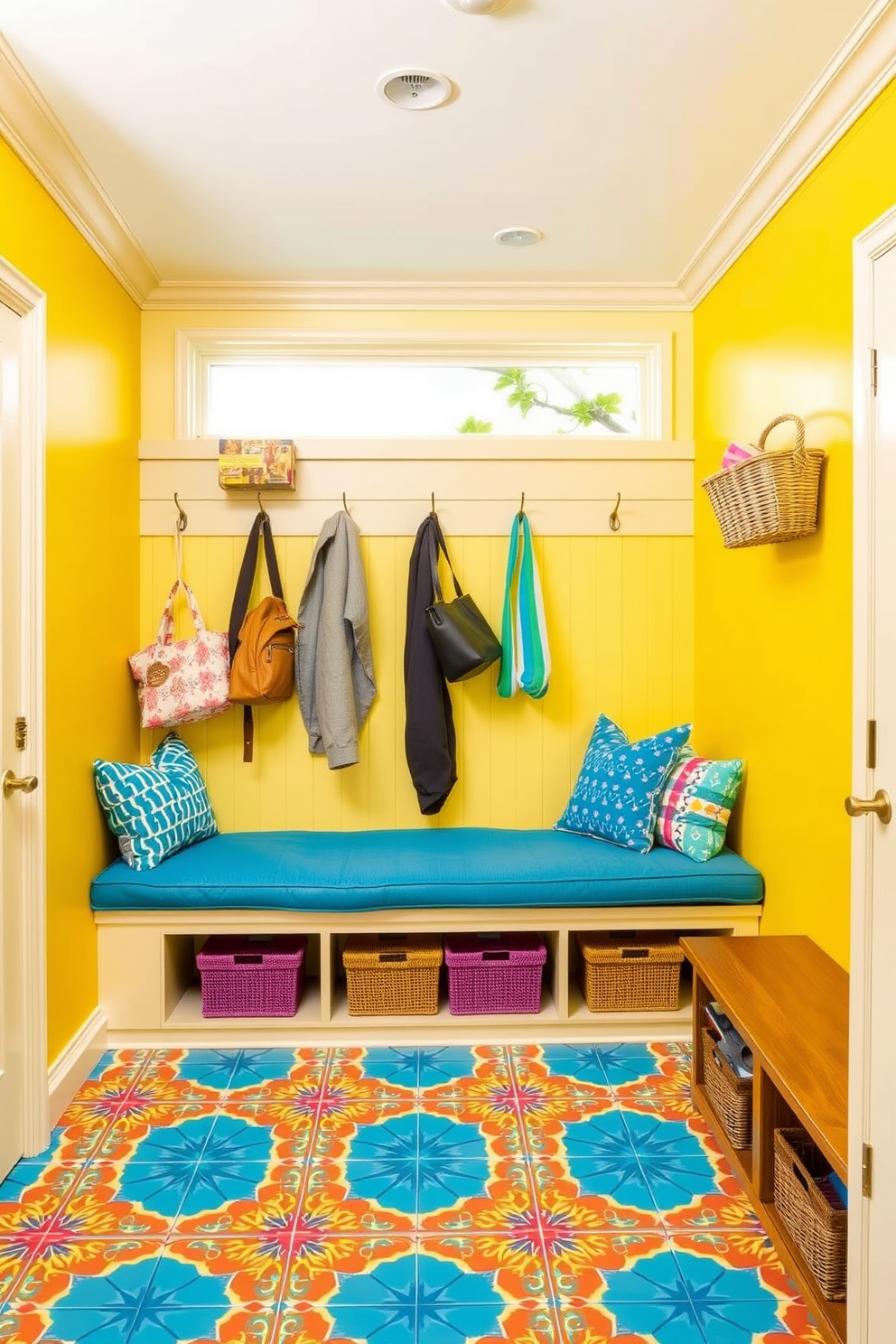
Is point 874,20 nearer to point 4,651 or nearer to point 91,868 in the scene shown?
point 4,651

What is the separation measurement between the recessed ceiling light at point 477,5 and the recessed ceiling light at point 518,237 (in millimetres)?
1006

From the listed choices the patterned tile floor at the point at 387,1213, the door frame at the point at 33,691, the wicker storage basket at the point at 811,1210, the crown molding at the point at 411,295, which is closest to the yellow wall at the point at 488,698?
the crown molding at the point at 411,295

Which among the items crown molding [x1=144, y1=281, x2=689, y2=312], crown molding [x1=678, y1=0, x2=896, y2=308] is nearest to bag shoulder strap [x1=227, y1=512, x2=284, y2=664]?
crown molding [x1=144, y1=281, x2=689, y2=312]

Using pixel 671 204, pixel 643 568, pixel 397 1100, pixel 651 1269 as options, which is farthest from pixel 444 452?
pixel 651 1269

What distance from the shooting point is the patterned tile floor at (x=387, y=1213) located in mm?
1729

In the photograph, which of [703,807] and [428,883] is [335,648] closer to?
[428,883]

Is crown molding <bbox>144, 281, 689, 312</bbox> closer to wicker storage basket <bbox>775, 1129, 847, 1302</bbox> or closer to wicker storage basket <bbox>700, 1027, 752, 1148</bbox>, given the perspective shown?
wicker storage basket <bbox>700, 1027, 752, 1148</bbox>

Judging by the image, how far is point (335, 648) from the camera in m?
3.27

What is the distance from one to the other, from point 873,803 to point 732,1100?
3.42 ft

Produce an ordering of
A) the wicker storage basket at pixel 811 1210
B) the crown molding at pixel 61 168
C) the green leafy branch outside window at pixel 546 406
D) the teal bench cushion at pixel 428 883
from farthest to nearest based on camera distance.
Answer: the green leafy branch outside window at pixel 546 406
the teal bench cushion at pixel 428 883
the crown molding at pixel 61 168
the wicker storage basket at pixel 811 1210

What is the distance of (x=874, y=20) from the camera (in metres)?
1.90

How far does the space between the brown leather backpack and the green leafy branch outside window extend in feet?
2.97

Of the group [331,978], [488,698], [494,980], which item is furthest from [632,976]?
[488,698]

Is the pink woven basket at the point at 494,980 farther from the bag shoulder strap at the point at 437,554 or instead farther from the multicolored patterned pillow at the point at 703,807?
the bag shoulder strap at the point at 437,554
